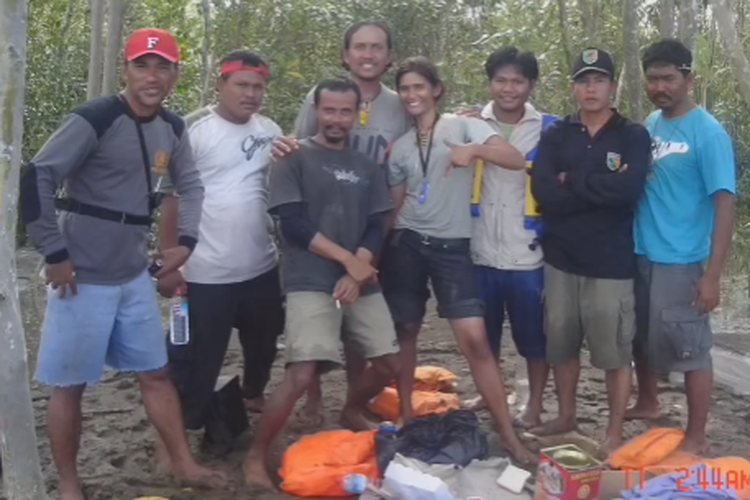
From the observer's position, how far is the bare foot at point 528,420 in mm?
5359

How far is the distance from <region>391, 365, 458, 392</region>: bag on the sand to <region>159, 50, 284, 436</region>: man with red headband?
58.6 inches

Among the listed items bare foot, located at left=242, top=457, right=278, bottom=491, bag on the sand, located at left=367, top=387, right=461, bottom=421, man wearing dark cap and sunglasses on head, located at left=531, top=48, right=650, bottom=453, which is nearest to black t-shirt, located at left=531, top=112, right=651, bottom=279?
man wearing dark cap and sunglasses on head, located at left=531, top=48, right=650, bottom=453

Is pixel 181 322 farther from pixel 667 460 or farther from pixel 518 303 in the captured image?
pixel 667 460

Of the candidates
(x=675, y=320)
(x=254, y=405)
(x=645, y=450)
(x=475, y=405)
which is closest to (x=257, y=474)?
(x=254, y=405)

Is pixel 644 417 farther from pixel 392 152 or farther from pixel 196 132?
pixel 196 132

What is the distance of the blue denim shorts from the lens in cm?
407

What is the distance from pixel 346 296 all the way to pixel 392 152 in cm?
86

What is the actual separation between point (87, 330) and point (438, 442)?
68.6 inches

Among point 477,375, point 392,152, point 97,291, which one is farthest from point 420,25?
point 97,291

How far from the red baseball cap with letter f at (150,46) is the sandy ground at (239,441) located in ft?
6.76

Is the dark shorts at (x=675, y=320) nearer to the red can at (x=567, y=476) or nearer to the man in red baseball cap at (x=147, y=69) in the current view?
the red can at (x=567, y=476)

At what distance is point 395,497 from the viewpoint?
412cm

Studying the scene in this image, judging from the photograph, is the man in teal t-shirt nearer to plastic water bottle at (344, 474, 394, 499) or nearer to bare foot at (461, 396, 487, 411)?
bare foot at (461, 396, 487, 411)

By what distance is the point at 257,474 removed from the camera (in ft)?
15.0
